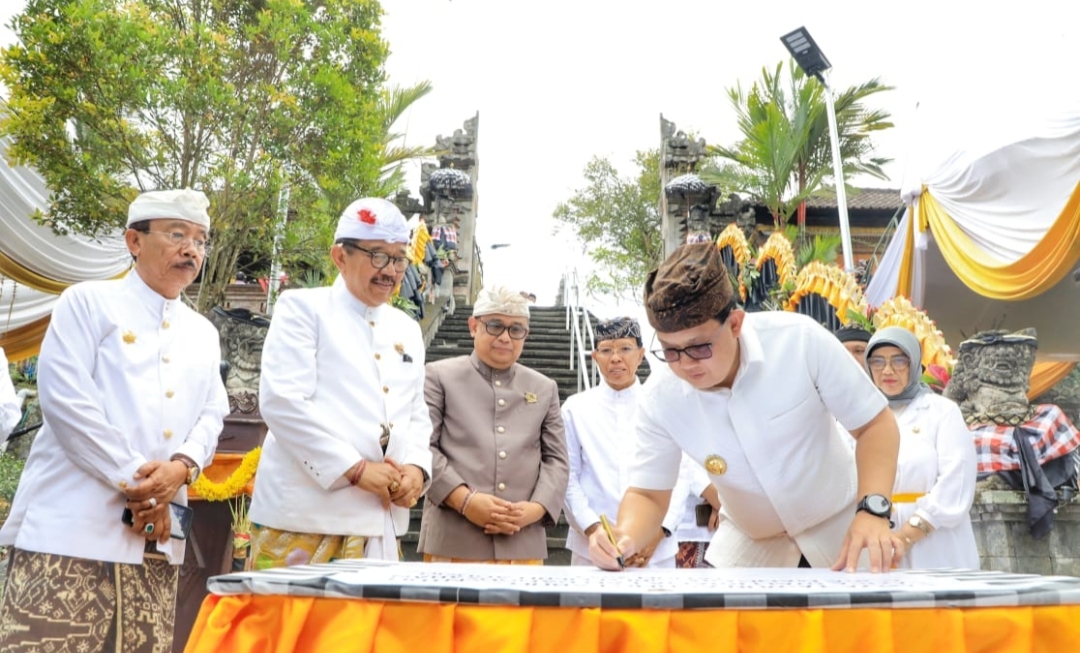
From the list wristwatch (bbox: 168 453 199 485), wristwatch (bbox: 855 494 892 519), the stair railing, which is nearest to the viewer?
wristwatch (bbox: 855 494 892 519)

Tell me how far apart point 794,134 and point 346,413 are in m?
15.3

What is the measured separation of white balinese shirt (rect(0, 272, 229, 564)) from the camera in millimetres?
2402

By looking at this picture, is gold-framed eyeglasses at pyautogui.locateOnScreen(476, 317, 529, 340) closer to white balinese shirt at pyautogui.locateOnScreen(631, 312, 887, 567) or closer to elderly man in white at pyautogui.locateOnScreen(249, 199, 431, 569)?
elderly man in white at pyautogui.locateOnScreen(249, 199, 431, 569)

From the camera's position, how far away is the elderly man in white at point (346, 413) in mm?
2703

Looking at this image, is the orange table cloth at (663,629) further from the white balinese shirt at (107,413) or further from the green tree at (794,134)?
the green tree at (794,134)

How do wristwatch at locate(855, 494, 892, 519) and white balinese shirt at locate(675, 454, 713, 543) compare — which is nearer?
wristwatch at locate(855, 494, 892, 519)

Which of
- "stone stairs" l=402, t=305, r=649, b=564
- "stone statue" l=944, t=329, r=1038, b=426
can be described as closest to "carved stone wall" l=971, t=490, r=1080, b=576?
"stone statue" l=944, t=329, r=1038, b=426

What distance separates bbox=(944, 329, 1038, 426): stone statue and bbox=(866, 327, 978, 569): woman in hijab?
1.60m

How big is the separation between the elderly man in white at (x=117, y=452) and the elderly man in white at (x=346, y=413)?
0.26m

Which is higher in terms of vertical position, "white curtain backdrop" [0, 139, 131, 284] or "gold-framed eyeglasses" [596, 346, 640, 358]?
"white curtain backdrop" [0, 139, 131, 284]

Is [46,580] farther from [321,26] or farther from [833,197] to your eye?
[833,197]

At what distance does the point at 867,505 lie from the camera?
6.18ft

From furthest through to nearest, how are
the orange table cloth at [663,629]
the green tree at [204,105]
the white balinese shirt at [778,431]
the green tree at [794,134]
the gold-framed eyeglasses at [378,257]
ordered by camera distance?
the green tree at [794,134] → the green tree at [204,105] → the gold-framed eyeglasses at [378,257] → the white balinese shirt at [778,431] → the orange table cloth at [663,629]

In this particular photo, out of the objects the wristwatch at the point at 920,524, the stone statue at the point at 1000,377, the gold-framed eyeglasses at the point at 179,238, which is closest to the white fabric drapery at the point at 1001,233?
the stone statue at the point at 1000,377
